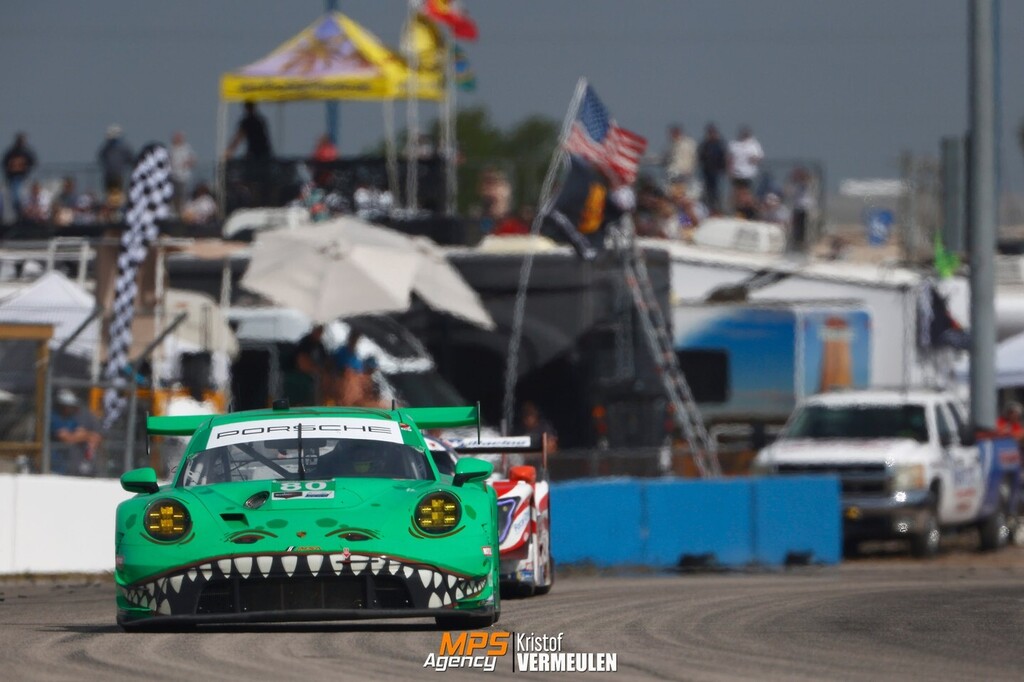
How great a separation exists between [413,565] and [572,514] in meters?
9.81

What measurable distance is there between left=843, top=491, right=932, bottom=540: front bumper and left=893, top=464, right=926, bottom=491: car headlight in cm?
8

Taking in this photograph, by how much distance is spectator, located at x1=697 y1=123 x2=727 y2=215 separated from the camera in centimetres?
3306

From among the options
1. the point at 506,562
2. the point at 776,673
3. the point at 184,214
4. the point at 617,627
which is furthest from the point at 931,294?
the point at 776,673

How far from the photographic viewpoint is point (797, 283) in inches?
1193

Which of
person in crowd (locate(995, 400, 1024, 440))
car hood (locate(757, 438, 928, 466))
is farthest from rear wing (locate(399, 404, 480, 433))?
person in crowd (locate(995, 400, 1024, 440))

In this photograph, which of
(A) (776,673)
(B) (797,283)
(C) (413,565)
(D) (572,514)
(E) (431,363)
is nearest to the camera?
(A) (776,673)

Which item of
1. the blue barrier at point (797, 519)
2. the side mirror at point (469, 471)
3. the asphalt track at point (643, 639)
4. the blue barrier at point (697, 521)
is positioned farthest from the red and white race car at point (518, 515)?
the blue barrier at point (797, 519)

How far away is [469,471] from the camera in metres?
11.0

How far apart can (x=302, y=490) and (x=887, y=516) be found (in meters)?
12.0

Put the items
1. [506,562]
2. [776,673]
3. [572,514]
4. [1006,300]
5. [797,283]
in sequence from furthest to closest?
[1006,300] → [797,283] → [572,514] → [506,562] → [776,673]

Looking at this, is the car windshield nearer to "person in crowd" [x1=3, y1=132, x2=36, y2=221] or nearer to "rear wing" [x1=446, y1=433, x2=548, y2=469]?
"rear wing" [x1=446, y1=433, x2=548, y2=469]

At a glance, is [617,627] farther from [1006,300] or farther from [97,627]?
[1006,300]

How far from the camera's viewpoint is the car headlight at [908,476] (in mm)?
21859

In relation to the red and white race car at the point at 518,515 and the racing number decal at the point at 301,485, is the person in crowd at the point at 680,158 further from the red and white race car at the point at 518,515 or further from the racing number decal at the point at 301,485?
A: the racing number decal at the point at 301,485
